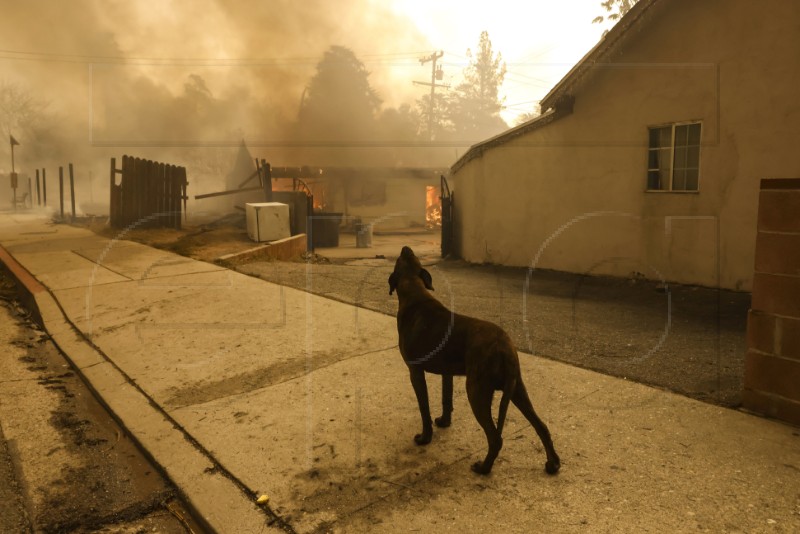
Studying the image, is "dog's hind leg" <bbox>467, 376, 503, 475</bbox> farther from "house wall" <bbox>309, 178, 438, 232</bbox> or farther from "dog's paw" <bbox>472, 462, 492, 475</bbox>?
"house wall" <bbox>309, 178, 438, 232</bbox>

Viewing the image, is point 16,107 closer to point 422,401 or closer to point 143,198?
point 143,198

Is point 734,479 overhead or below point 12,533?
overhead

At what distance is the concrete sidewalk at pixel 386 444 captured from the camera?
2.17 m

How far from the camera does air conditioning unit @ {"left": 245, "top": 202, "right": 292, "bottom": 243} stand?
11.6 meters

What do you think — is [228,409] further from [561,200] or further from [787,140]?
[561,200]

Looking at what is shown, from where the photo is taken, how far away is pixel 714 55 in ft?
24.5

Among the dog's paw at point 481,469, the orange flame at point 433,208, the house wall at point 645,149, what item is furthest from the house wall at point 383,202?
the dog's paw at point 481,469

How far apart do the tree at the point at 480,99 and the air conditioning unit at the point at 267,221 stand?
48.8 m

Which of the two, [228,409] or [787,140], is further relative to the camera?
[787,140]

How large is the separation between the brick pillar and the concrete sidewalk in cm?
18

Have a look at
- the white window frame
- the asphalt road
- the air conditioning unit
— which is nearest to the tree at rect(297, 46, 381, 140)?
the air conditioning unit

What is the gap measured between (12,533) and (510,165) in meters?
10.4

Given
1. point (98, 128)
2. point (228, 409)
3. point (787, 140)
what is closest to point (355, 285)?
point (228, 409)

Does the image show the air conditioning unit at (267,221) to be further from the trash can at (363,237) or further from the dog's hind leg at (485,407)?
the dog's hind leg at (485,407)
